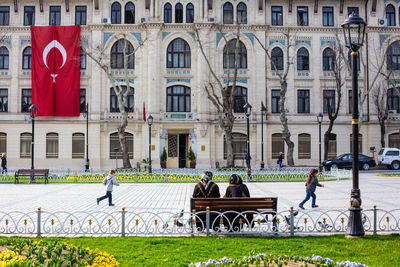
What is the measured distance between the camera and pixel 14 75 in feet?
114

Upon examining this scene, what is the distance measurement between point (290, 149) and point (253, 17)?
12.2m

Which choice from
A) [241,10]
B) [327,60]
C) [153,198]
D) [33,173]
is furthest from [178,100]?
[153,198]

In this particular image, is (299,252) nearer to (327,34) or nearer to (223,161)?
(223,161)

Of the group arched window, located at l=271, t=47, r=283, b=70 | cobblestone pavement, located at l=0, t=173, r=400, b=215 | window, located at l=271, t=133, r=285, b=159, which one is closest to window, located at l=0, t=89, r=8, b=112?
cobblestone pavement, located at l=0, t=173, r=400, b=215

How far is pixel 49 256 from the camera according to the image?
251 inches

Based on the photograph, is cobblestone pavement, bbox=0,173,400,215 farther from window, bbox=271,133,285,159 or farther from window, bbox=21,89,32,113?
window, bbox=21,89,32,113

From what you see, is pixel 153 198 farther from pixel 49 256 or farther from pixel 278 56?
pixel 278 56

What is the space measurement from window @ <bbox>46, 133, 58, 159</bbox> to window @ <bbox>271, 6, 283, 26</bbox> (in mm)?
21774

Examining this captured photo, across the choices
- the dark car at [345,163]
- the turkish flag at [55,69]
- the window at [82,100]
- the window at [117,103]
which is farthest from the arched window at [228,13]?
the dark car at [345,163]

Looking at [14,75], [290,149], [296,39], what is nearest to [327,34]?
[296,39]

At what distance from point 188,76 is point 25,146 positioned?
15355 mm

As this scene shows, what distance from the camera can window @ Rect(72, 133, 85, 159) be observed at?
34.3 metres

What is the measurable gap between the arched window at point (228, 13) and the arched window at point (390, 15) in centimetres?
1419

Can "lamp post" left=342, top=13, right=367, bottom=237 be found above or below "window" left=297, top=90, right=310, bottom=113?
below
